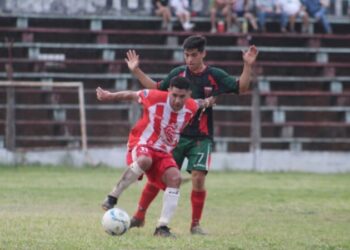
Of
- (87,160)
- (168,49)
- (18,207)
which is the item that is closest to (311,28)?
(168,49)

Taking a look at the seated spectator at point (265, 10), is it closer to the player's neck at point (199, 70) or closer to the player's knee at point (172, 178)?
the player's neck at point (199, 70)

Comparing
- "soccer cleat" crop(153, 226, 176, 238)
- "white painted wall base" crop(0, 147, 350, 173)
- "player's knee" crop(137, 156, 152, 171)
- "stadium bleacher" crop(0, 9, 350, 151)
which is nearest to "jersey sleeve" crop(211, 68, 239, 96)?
"player's knee" crop(137, 156, 152, 171)

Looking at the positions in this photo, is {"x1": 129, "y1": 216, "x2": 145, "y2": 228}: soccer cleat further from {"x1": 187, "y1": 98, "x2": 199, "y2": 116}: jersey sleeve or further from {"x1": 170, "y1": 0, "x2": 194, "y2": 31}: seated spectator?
{"x1": 170, "y1": 0, "x2": 194, "y2": 31}: seated spectator

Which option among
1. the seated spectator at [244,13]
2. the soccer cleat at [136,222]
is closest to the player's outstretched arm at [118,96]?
the soccer cleat at [136,222]

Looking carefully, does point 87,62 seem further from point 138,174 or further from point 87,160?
point 138,174

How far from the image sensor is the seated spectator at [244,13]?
97.9 feet

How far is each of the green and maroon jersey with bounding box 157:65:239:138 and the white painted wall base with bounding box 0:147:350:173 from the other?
1230 cm

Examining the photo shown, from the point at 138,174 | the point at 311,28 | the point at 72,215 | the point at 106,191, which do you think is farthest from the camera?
the point at 311,28

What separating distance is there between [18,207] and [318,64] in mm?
15829

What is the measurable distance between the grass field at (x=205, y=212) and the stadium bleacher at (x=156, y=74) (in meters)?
1.85

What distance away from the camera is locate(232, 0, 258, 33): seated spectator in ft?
97.9

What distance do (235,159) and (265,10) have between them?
5.88 m

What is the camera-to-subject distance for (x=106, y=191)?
61.7 ft

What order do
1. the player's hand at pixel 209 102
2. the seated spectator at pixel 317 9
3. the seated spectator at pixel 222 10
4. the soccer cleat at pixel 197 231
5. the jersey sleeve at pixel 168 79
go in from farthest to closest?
the seated spectator at pixel 317 9
the seated spectator at pixel 222 10
the jersey sleeve at pixel 168 79
the player's hand at pixel 209 102
the soccer cleat at pixel 197 231
